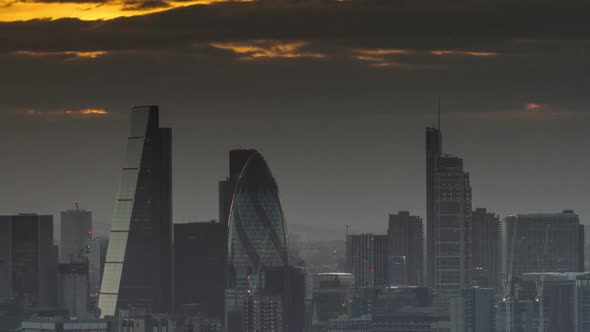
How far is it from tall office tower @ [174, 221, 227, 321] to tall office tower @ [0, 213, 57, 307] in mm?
5991

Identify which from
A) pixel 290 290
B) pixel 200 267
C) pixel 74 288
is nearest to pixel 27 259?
pixel 74 288

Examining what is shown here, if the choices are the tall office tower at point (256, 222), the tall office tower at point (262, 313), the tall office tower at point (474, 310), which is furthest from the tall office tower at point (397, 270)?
the tall office tower at point (262, 313)

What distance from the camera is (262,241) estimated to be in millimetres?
105750

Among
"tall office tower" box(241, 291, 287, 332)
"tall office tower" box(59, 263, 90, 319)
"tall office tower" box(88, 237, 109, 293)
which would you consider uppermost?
"tall office tower" box(88, 237, 109, 293)

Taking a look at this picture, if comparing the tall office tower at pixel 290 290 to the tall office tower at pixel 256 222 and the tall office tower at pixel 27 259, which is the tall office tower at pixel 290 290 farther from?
the tall office tower at pixel 27 259

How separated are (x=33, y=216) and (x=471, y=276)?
3159 cm

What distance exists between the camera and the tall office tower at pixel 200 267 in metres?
87.9

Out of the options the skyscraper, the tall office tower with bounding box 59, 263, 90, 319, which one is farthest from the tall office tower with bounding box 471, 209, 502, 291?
the tall office tower with bounding box 59, 263, 90, 319

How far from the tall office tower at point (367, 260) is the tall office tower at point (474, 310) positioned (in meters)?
5.65

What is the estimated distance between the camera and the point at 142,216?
98438mm

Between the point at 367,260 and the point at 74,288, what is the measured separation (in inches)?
882

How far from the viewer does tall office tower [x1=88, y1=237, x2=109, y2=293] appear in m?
97.0

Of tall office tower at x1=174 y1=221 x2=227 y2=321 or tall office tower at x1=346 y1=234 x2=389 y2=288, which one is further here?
tall office tower at x1=346 y1=234 x2=389 y2=288

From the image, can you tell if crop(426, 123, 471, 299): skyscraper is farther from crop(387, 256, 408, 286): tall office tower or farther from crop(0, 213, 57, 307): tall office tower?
crop(0, 213, 57, 307): tall office tower
